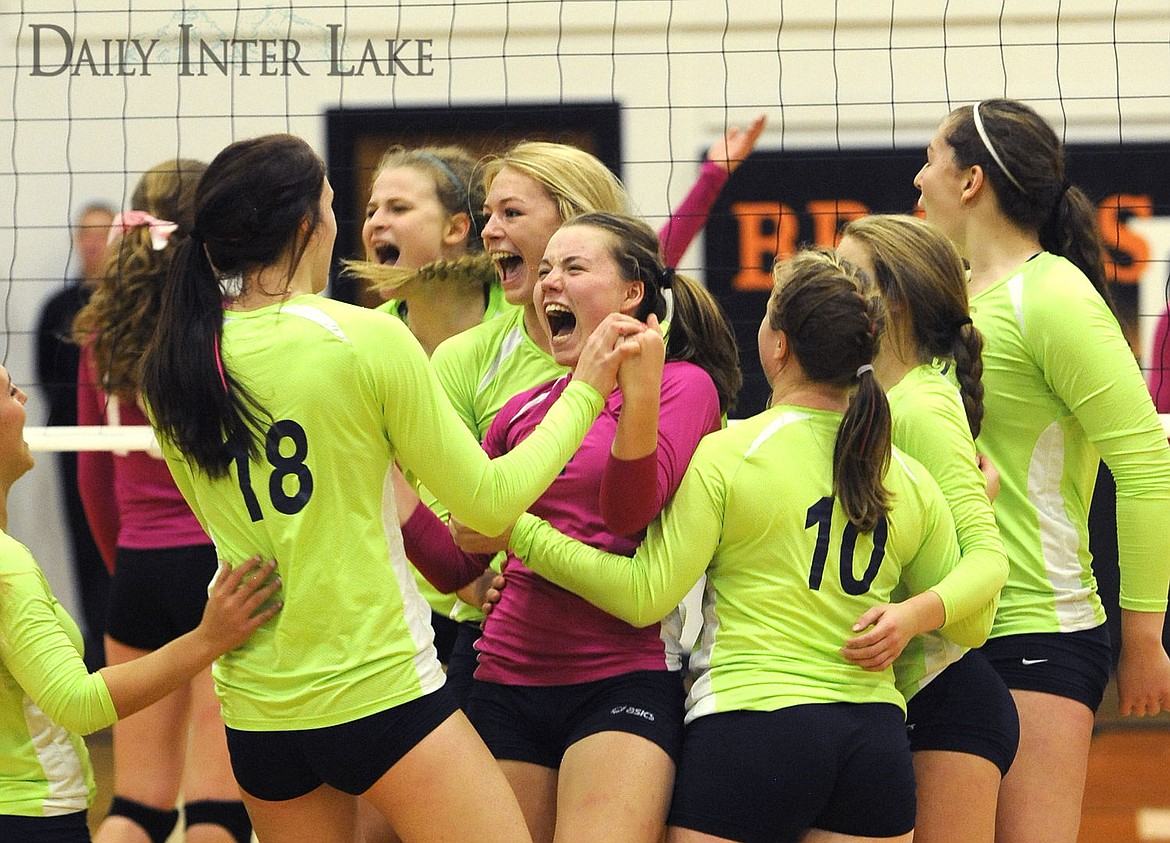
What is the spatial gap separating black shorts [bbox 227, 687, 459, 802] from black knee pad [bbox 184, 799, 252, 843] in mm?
1416

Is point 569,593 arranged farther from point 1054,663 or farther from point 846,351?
point 1054,663

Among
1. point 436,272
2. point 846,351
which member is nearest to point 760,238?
point 436,272

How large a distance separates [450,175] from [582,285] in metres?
1.02

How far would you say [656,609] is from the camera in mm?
2053

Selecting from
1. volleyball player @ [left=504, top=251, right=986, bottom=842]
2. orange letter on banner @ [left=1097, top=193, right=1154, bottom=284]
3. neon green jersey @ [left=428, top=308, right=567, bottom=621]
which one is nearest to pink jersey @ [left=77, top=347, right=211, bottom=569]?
neon green jersey @ [left=428, top=308, right=567, bottom=621]

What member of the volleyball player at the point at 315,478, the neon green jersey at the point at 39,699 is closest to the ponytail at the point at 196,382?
the volleyball player at the point at 315,478

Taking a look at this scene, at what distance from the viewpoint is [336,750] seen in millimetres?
1892

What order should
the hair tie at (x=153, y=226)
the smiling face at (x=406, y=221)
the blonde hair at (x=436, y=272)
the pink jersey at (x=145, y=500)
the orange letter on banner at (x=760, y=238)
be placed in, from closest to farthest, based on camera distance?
the blonde hair at (x=436, y=272)
the smiling face at (x=406, y=221)
the hair tie at (x=153, y=226)
the pink jersey at (x=145, y=500)
the orange letter on banner at (x=760, y=238)

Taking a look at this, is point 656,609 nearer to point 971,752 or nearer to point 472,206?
point 971,752

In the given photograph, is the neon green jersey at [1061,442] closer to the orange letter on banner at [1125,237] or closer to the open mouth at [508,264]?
the open mouth at [508,264]

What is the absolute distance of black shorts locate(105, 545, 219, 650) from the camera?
3447 mm

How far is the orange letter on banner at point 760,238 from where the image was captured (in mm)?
4836

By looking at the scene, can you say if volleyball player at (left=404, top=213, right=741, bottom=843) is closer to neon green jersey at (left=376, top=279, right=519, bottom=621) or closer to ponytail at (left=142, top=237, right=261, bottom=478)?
neon green jersey at (left=376, top=279, right=519, bottom=621)

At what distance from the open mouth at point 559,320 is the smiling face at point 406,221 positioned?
0.80m
